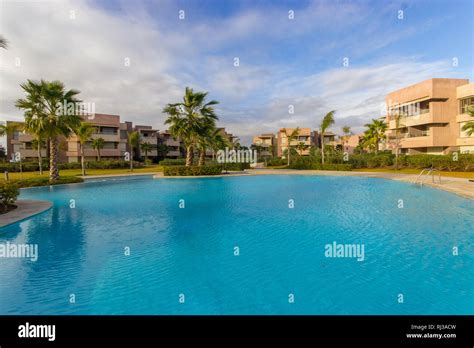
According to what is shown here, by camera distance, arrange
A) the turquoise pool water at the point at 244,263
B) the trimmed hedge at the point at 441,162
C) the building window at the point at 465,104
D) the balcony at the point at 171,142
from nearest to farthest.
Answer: the turquoise pool water at the point at 244,263 → the trimmed hedge at the point at 441,162 → the building window at the point at 465,104 → the balcony at the point at 171,142

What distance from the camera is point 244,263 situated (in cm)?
704

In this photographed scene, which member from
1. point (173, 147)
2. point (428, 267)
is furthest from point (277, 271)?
point (173, 147)

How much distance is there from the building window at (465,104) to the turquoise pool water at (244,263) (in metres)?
33.7

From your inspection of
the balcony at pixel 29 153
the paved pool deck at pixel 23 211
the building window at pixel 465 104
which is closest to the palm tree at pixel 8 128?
the balcony at pixel 29 153

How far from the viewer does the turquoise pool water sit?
5.23 meters

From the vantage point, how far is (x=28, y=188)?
22.6 m

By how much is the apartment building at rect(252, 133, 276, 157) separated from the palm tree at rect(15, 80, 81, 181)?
211 ft

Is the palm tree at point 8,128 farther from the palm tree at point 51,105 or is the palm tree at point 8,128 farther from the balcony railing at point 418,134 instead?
the balcony railing at point 418,134

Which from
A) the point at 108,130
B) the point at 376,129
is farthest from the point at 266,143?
the point at 108,130

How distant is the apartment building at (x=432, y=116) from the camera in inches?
1496
